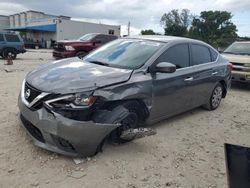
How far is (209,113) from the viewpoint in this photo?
21.2 ft

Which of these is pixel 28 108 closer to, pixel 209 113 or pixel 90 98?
pixel 90 98

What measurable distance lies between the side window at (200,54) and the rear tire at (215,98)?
2.45 ft

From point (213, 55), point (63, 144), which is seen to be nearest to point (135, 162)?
point (63, 144)

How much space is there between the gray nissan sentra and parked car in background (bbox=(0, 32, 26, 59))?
14141mm

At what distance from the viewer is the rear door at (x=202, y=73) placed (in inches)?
225

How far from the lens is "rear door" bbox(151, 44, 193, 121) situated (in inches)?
183

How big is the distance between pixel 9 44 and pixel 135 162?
1612 centimetres

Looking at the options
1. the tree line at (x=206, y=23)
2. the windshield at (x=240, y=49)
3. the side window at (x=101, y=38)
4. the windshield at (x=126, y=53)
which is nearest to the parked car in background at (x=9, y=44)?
the side window at (x=101, y=38)

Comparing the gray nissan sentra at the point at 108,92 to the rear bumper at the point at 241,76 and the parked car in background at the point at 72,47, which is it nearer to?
the rear bumper at the point at 241,76

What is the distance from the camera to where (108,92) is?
3850 mm

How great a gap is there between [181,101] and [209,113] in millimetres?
1430

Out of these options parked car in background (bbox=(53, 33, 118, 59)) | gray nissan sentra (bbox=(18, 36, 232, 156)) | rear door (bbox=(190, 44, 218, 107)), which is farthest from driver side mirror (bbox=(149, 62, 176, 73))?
parked car in background (bbox=(53, 33, 118, 59))

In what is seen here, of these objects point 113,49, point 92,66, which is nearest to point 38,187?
point 92,66

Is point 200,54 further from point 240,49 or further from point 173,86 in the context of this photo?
point 240,49
